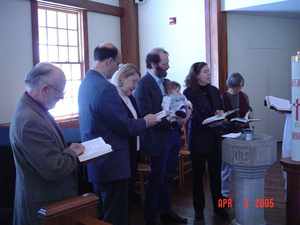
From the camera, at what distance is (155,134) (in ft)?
10.4

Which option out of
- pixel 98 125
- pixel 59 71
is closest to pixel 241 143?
pixel 98 125

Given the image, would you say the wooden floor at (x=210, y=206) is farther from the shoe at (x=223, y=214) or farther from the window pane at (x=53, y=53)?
the window pane at (x=53, y=53)

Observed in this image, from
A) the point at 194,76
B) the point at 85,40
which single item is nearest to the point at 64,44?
the point at 85,40

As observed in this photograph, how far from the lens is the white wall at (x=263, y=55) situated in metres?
6.55

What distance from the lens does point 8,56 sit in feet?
16.0

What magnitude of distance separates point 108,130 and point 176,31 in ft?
13.9

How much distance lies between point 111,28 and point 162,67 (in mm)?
3477

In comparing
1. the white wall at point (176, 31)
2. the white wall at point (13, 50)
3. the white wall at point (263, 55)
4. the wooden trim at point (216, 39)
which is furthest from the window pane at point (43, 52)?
the white wall at point (263, 55)

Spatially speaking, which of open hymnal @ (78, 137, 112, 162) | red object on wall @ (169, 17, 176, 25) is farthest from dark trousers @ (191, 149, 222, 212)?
red object on wall @ (169, 17, 176, 25)

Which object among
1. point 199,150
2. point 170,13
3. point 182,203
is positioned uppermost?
point 170,13

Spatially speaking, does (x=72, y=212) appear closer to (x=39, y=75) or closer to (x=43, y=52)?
(x=39, y=75)

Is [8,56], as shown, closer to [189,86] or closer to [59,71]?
[189,86]

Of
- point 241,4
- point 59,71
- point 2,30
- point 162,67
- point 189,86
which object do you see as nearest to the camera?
point 59,71

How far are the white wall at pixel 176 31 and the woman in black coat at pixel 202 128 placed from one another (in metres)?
2.88
